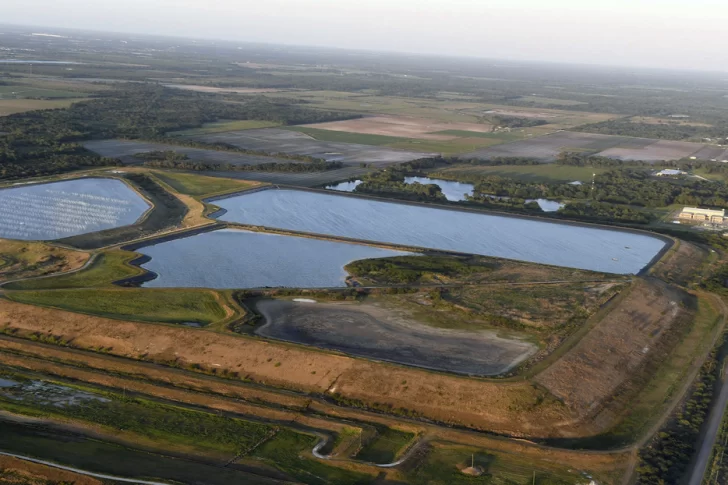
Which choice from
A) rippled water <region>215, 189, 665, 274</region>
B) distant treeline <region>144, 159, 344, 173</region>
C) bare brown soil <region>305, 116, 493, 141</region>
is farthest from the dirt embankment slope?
bare brown soil <region>305, 116, 493, 141</region>

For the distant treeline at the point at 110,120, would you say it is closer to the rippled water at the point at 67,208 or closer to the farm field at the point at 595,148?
A: the rippled water at the point at 67,208

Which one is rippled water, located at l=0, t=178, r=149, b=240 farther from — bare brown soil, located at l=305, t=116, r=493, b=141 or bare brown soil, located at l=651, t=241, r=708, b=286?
bare brown soil, located at l=305, t=116, r=493, b=141

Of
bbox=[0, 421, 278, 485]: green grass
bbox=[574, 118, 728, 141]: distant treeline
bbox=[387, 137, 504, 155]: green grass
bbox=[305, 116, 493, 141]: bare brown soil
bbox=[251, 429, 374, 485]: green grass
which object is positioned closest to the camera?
bbox=[0, 421, 278, 485]: green grass

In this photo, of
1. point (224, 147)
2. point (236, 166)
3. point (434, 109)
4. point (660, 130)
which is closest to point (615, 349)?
point (236, 166)

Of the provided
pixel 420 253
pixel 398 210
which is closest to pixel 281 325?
pixel 420 253

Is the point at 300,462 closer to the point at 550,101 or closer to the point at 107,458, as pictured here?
the point at 107,458

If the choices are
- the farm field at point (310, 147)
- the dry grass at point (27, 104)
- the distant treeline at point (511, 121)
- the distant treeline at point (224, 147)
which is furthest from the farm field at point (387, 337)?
the distant treeline at point (511, 121)
